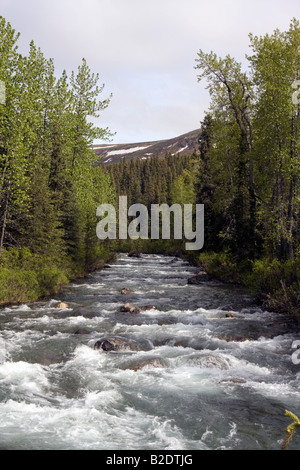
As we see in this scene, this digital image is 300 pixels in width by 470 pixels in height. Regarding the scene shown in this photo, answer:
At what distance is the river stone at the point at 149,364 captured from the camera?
36.5 ft

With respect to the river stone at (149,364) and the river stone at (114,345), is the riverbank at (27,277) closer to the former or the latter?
the river stone at (114,345)

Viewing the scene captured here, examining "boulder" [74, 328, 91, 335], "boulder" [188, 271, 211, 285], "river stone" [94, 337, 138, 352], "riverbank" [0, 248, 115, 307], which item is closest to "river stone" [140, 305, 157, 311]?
"boulder" [74, 328, 91, 335]

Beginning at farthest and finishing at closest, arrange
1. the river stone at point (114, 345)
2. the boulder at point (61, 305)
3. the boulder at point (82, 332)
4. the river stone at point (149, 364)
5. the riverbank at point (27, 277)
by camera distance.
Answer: the riverbank at point (27, 277) → the boulder at point (61, 305) → the boulder at point (82, 332) → the river stone at point (114, 345) → the river stone at point (149, 364)

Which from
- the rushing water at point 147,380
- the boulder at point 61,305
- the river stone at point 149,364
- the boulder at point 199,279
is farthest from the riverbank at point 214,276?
the river stone at point 149,364

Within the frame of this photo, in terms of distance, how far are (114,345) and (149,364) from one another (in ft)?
5.93

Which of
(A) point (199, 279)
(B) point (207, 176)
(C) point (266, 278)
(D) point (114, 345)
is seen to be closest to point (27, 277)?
(D) point (114, 345)

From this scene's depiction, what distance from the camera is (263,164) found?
23.7 meters

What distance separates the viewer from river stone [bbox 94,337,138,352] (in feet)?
41.3

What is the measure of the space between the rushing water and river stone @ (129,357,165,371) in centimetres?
3

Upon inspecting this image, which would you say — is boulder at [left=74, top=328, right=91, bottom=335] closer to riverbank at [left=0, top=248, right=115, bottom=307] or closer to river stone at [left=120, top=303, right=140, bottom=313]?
river stone at [left=120, top=303, right=140, bottom=313]

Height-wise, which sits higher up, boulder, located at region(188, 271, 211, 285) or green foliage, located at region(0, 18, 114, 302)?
green foliage, located at region(0, 18, 114, 302)

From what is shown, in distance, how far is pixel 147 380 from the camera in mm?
10312

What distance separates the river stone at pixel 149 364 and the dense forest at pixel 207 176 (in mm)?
6909

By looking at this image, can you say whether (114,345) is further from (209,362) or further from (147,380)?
(209,362)
